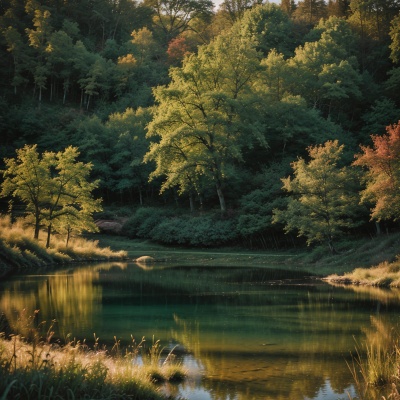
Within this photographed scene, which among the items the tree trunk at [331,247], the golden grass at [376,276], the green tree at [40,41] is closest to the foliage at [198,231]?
the tree trunk at [331,247]

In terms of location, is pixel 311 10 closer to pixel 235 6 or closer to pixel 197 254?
pixel 235 6

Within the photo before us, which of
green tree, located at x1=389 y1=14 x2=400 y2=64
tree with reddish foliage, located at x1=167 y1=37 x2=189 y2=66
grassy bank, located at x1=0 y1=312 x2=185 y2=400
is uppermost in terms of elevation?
tree with reddish foliage, located at x1=167 y1=37 x2=189 y2=66

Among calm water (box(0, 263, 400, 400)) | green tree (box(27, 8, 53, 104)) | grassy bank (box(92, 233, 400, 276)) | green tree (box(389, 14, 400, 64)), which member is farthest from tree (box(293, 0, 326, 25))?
calm water (box(0, 263, 400, 400))

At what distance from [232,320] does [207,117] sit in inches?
1355

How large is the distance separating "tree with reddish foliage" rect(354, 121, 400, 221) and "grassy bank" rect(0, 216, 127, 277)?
1977 centimetres

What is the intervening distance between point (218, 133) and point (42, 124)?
1015 inches

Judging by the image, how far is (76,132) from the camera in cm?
6328

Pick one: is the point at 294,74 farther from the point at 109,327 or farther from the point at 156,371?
the point at 156,371

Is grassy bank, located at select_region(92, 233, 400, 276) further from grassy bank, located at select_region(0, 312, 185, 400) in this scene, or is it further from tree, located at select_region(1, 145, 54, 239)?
grassy bank, located at select_region(0, 312, 185, 400)

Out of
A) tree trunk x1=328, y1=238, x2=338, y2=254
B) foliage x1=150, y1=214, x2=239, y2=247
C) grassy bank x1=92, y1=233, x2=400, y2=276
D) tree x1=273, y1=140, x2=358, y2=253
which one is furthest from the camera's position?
foliage x1=150, y1=214, x2=239, y2=247

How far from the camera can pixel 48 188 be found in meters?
39.3

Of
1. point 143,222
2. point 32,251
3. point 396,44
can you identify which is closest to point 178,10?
point 396,44

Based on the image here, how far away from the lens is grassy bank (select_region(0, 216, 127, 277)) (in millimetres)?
32916

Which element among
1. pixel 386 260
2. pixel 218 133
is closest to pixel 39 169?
pixel 218 133
